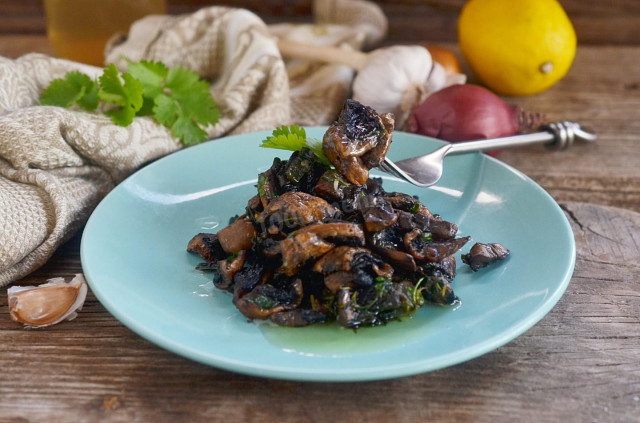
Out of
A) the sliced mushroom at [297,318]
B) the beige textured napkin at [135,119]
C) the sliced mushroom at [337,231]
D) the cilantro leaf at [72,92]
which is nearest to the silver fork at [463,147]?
the sliced mushroom at [337,231]

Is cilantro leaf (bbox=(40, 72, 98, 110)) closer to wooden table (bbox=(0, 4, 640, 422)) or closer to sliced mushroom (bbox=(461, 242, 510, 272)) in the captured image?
wooden table (bbox=(0, 4, 640, 422))

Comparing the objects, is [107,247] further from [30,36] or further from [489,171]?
[30,36]

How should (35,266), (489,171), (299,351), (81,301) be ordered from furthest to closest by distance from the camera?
(489,171)
(35,266)
(81,301)
(299,351)

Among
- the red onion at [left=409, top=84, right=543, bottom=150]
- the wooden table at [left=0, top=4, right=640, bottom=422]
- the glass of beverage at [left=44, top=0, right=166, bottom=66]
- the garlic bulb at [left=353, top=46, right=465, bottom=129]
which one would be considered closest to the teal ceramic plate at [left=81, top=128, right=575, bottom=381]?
the wooden table at [left=0, top=4, right=640, bottom=422]

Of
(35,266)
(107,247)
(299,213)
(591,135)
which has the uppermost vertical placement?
(299,213)

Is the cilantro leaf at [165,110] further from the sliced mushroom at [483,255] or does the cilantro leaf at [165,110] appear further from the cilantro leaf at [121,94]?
the sliced mushroom at [483,255]

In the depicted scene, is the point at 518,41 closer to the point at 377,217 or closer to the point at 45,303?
the point at 377,217

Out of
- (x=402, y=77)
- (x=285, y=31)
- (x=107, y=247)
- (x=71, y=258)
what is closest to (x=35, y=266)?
(x=71, y=258)

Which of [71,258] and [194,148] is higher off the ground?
[194,148]
